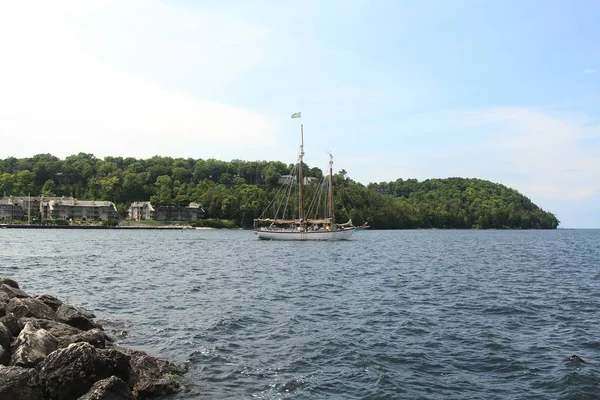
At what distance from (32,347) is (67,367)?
2275 millimetres

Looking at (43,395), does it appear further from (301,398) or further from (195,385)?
(301,398)

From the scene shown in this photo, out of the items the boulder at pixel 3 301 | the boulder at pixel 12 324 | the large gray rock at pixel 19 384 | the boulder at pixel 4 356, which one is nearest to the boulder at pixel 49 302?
the boulder at pixel 3 301

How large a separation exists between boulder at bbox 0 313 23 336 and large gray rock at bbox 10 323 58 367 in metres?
2.07

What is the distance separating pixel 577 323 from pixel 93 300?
25697mm

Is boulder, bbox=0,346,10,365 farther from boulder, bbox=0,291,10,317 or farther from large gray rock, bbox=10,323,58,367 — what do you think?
boulder, bbox=0,291,10,317

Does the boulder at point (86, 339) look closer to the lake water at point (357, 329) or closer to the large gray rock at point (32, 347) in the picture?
the large gray rock at point (32, 347)

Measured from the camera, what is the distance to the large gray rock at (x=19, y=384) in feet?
35.8

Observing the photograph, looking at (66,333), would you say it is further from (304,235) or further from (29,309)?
(304,235)

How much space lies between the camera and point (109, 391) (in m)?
11.3

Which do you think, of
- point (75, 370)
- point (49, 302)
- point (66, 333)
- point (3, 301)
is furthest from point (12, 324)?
point (75, 370)

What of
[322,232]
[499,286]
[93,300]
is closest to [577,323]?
[499,286]

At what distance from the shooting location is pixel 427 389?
14.2 metres

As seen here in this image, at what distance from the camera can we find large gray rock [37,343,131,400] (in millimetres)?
11688

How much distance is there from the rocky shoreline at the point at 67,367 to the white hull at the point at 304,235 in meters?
94.1
